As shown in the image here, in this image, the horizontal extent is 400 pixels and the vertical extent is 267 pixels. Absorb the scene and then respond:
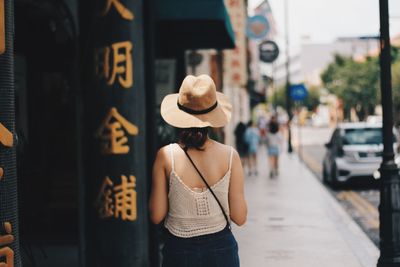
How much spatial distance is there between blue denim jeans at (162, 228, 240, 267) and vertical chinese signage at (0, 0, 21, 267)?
832 mm

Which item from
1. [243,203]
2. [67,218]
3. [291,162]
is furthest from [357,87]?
[243,203]

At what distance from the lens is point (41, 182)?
10672 millimetres

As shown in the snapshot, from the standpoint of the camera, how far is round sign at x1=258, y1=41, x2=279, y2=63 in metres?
29.8

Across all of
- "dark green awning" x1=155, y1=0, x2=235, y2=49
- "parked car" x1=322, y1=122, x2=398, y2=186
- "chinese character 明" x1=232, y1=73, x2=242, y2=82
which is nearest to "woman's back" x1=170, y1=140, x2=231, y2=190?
"dark green awning" x1=155, y1=0, x2=235, y2=49

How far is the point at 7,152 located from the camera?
3.95 metres

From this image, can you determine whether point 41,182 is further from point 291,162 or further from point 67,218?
→ point 291,162

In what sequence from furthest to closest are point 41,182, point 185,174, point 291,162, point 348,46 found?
point 348,46 → point 291,162 → point 41,182 → point 185,174

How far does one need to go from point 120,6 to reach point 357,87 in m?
81.9

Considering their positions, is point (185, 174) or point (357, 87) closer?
point (185, 174)

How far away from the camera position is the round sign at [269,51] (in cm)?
2981

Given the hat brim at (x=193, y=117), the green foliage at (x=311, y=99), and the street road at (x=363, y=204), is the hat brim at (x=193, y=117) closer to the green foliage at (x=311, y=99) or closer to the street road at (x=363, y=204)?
the street road at (x=363, y=204)

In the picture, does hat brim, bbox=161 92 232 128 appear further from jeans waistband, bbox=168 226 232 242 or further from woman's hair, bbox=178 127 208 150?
jeans waistband, bbox=168 226 232 242

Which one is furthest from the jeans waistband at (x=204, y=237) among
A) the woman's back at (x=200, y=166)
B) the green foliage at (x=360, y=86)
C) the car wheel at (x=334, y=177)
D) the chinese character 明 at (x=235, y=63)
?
the green foliage at (x=360, y=86)

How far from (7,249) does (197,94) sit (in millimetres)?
1271
